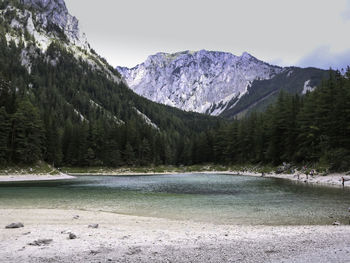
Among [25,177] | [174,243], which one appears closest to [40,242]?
[174,243]

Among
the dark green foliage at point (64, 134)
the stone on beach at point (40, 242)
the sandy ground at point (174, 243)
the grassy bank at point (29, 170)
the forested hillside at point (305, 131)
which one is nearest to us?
the sandy ground at point (174, 243)

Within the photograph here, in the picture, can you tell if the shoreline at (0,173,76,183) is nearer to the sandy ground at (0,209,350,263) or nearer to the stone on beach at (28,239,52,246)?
the sandy ground at (0,209,350,263)

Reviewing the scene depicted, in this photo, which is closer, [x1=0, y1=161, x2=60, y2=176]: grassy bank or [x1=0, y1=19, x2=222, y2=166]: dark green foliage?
[x1=0, y1=161, x2=60, y2=176]: grassy bank

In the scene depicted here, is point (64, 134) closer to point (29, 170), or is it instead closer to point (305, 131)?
point (29, 170)

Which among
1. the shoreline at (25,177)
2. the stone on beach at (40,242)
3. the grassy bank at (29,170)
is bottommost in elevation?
the shoreline at (25,177)

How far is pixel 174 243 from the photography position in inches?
467

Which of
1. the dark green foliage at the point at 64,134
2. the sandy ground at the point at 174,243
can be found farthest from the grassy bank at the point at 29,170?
the sandy ground at the point at 174,243

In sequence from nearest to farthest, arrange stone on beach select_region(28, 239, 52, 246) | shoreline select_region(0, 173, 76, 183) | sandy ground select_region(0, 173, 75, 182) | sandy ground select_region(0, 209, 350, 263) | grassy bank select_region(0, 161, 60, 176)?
sandy ground select_region(0, 209, 350, 263) < stone on beach select_region(28, 239, 52, 246) < shoreline select_region(0, 173, 76, 183) < sandy ground select_region(0, 173, 75, 182) < grassy bank select_region(0, 161, 60, 176)

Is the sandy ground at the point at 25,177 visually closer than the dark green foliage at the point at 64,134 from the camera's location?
Yes

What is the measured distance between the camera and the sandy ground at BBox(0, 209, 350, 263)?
977 cm

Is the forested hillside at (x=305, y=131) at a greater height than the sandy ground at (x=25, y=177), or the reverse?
the forested hillside at (x=305, y=131)

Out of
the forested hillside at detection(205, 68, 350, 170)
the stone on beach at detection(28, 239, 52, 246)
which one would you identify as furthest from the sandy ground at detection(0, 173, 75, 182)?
the forested hillside at detection(205, 68, 350, 170)

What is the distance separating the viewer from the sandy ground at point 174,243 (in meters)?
9.77

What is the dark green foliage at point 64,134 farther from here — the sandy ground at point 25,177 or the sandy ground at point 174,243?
the sandy ground at point 174,243
